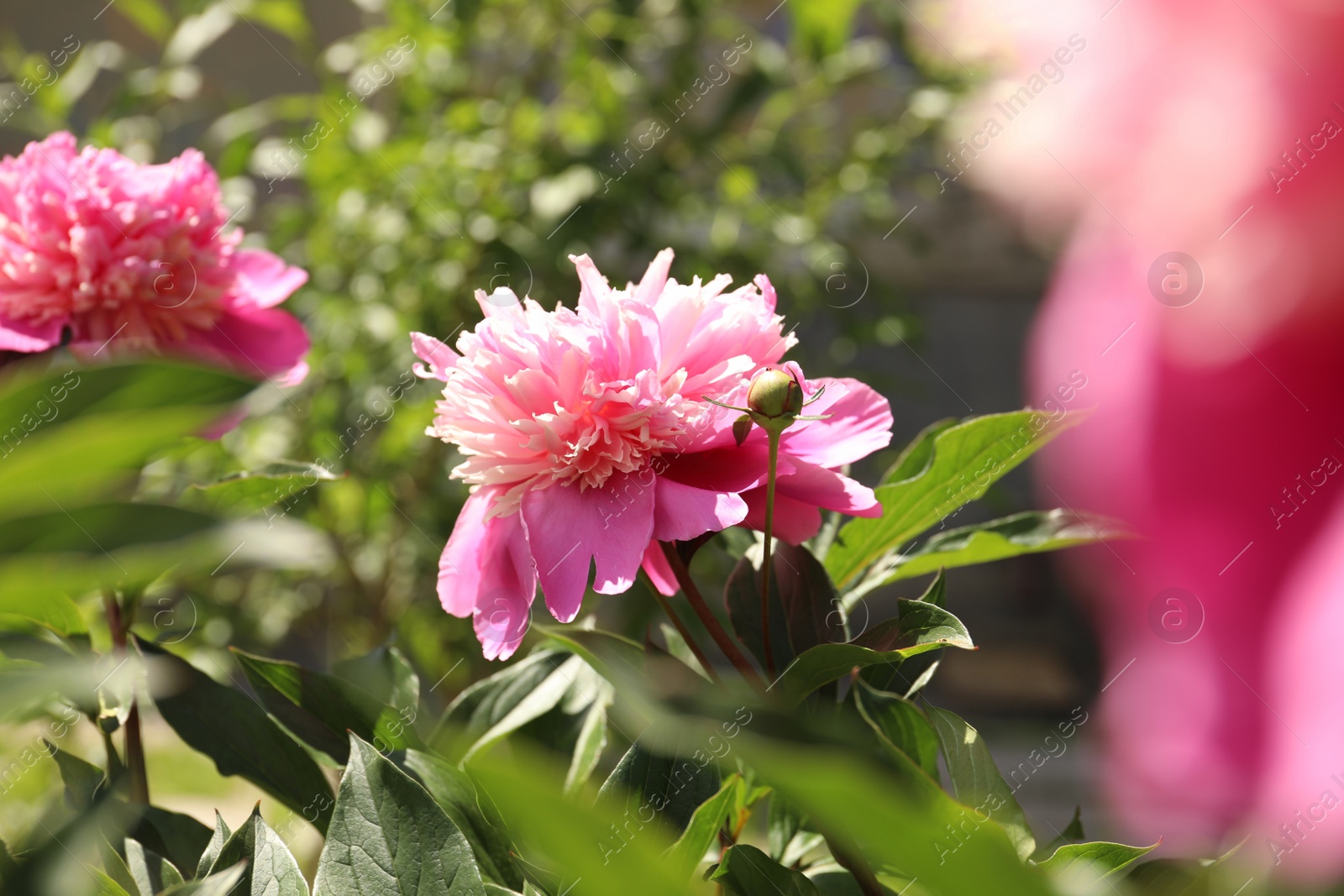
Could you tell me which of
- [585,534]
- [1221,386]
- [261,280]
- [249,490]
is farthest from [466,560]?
[261,280]

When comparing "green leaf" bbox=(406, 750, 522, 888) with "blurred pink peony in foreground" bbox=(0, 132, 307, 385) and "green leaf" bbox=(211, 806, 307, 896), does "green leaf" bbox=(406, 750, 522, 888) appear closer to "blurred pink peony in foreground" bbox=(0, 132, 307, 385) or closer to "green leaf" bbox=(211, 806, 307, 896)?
"green leaf" bbox=(211, 806, 307, 896)

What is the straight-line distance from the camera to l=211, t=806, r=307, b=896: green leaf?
32cm

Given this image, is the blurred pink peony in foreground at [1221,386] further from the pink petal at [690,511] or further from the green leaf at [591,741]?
the green leaf at [591,741]

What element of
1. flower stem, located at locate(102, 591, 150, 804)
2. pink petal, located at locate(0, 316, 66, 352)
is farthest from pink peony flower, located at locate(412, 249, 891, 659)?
pink petal, located at locate(0, 316, 66, 352)

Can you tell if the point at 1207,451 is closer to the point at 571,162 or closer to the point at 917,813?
the point at 917,813

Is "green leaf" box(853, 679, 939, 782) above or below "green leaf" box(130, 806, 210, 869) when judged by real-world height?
below

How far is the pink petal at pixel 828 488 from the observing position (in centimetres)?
36

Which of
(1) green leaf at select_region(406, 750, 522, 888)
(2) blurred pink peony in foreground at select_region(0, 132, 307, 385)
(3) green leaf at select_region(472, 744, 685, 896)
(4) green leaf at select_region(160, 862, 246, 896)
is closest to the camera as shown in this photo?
(3) green leaf at select_region(472, 744, 685, 896)

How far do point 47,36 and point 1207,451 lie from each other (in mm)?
3541

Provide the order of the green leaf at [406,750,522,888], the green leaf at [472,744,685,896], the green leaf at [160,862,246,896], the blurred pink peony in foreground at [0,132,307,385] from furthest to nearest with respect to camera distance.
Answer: the blurred pink peony in foreground at [0,132,307,385] → the green leaf at [406,750,522,888] → the green leaf at [160,862,246,896] → the green leaf at [472,744,685,896]

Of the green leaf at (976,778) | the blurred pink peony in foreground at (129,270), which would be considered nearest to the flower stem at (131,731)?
the blurred pink peony in foreground at (129,270)

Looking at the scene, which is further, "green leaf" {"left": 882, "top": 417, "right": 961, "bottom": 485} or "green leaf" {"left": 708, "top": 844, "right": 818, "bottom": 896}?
"green leaf" {"left": 882, "top": 417, "right": 961, "bottom": 485}

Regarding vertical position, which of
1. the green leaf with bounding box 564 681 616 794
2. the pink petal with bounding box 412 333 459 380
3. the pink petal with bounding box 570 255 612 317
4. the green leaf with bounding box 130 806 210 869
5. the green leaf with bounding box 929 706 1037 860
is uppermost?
the pink petal with bounding box 412 333 459 380

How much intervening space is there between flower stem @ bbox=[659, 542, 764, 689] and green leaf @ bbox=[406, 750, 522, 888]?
105 millimetres
